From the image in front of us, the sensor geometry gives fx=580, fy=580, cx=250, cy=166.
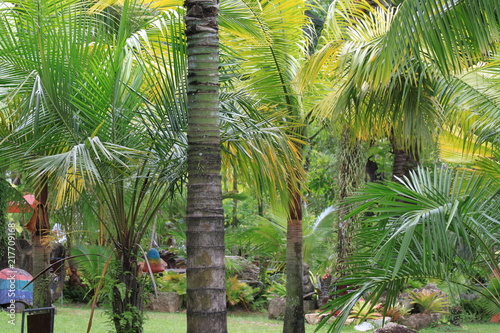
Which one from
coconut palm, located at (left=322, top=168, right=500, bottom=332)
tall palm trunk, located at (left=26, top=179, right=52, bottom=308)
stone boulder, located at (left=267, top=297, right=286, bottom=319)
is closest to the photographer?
coconut palm, located at (left=322, top=168, right=500, bottom=332)

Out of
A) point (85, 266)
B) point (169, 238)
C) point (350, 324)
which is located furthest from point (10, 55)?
point (169, 238)

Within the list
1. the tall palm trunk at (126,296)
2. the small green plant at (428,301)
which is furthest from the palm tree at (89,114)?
the small green plant at (428,301)

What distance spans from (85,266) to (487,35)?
38.9ft

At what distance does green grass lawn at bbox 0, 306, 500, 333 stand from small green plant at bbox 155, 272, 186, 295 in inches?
31.3

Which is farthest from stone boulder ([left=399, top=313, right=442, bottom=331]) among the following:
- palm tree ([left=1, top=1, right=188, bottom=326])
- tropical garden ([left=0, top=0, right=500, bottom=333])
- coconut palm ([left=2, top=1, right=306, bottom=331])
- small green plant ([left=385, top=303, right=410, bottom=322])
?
palm tree ([left=1, top=1, right=188, bottom=326])

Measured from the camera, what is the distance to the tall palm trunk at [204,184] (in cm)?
434

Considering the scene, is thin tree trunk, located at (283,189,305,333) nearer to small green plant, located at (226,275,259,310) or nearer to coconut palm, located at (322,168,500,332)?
coconut palm, located at (322,168,500,332)

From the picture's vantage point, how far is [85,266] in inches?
576

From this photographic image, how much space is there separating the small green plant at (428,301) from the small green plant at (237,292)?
433cm

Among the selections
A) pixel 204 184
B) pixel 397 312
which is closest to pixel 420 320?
pixel 397 312

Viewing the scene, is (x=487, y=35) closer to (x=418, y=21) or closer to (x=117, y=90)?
(x=418, y=21)

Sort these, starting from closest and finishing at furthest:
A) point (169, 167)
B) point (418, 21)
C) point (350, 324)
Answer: point (418, 21), point (169, 167), point (350, 324)

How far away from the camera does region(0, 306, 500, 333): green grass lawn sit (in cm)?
1055

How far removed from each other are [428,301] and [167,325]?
5.42 meters
